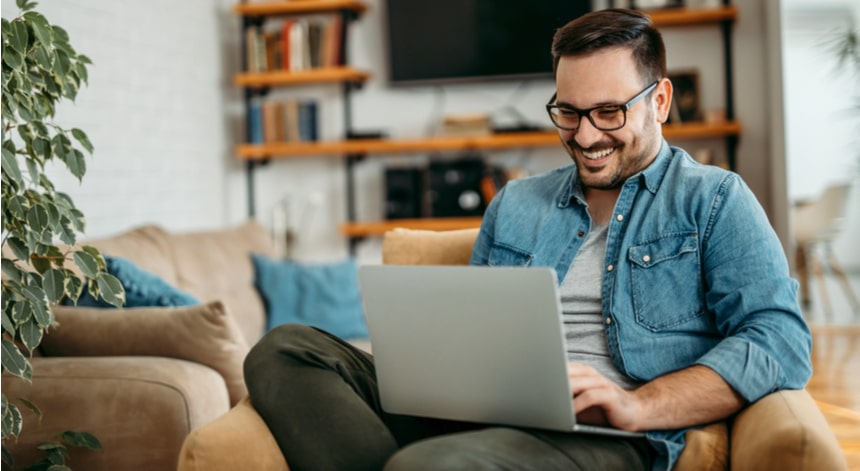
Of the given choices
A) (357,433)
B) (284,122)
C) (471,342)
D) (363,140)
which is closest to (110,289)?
(357,433)

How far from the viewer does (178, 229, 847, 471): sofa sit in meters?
1.29

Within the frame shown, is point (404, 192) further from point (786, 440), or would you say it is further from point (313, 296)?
point (786, 440)

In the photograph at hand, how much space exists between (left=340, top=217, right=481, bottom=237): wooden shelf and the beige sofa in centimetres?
237

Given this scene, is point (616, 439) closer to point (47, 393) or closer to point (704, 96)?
point (47, 393)

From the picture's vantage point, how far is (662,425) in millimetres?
1476

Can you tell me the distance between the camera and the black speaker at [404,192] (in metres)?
4.72

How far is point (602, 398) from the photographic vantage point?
1408 mm

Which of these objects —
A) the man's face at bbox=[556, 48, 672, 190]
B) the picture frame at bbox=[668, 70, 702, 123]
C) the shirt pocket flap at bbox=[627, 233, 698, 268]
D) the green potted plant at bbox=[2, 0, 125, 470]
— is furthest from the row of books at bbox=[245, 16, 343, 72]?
the shirt pocket flap at bbox=[627, 233, 698, 268]

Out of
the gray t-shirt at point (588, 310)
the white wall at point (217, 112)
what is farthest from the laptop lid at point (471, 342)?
the white wall at point (217, 112)

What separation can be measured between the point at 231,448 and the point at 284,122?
11.7 ft

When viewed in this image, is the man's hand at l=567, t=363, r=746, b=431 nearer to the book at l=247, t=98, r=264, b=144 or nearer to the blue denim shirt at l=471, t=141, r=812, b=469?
the blue denim shirt at l=471, t=141, r=812, b=469

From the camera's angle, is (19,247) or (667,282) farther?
(19,247)

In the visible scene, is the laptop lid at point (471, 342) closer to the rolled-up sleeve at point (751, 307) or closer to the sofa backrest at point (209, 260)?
the rolled-up sleeve at point (751, 307)

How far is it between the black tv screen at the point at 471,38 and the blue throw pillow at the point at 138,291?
249 cm
